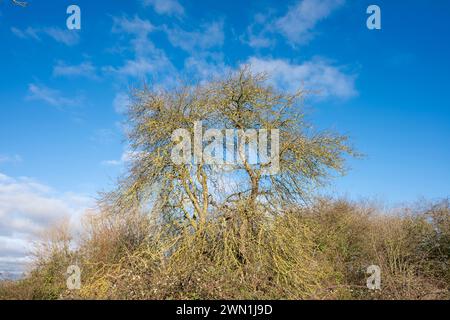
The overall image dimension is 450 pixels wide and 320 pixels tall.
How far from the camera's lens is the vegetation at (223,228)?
9.49 m

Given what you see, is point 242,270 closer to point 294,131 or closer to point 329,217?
point 294,131

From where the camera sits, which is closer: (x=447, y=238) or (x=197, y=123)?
(x=197, y=123)

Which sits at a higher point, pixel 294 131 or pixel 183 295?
pixel 294 131

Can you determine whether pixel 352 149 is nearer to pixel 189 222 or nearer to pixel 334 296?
pixel 334 296

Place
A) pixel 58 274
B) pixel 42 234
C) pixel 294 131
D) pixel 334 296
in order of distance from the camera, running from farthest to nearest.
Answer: pixel 42 234
pixel 58 274
pixel 294 131
pixel 334 296

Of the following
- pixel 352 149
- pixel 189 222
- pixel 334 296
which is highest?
pixel 352 149

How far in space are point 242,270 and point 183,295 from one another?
173cm

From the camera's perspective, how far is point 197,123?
11.2 metres

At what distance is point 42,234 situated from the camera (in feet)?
54.9

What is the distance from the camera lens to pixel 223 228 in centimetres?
1034

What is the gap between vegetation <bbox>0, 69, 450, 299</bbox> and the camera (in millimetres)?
9492
